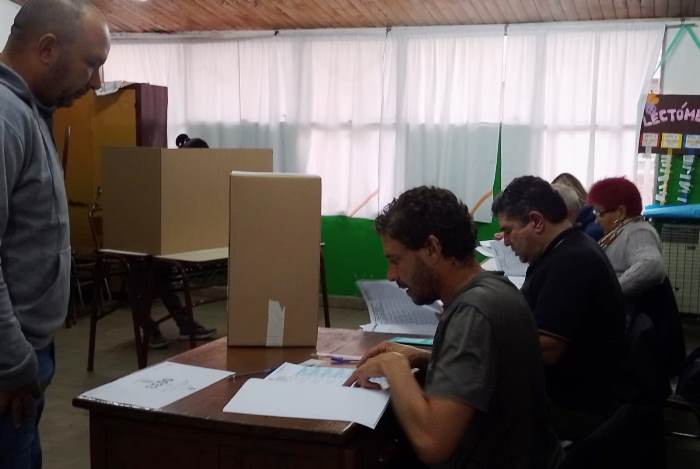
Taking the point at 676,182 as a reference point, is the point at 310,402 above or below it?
below

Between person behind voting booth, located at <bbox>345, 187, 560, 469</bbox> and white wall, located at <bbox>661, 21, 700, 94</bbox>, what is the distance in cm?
468

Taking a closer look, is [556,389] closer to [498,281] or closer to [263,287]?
[498,281]

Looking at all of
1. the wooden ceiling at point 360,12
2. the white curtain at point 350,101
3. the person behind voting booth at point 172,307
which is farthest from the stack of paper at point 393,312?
the white curtain at point 350,101

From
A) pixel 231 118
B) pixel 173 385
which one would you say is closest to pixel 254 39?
pixel 231 118

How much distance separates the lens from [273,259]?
1897 millimetres

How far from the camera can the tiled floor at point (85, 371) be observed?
2906mm

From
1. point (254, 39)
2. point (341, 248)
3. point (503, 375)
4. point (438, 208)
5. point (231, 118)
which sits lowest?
point (341, 248)

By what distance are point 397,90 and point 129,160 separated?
2.80 meters

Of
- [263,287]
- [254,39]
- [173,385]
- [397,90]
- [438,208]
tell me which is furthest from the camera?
[254,39]

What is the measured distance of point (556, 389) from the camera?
197cm

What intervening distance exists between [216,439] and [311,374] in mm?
325

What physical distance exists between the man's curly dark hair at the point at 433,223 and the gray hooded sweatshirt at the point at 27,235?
66cm

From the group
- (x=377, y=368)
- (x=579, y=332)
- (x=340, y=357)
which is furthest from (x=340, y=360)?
(x=579, y=332)

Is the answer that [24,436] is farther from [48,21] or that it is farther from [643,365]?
[643,365]
